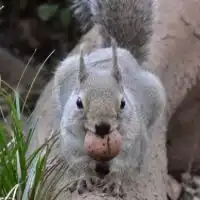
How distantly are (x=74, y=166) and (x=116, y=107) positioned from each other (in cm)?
32

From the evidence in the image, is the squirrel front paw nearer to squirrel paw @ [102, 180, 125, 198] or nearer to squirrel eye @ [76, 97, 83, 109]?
squirrel paw @ [102, 180, 125, 198]

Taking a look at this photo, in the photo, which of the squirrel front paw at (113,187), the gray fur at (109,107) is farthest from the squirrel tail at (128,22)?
the squirrel front paw at (113,187)

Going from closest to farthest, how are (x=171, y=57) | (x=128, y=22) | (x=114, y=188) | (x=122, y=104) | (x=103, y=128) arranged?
(x=103, y=128) → (x=122, y=104) → (x=114, y=188) → (x=128, y=22) → (x=171, y=57)

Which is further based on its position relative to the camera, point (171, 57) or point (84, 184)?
point (171, 57)

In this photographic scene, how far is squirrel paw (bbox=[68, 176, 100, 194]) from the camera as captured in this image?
1.98 meters

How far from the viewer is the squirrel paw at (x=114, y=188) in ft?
6.44

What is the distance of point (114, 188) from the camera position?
198 centimetres

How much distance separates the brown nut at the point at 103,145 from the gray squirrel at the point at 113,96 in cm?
2

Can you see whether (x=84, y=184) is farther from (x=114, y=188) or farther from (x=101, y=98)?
(x=101, y=98)

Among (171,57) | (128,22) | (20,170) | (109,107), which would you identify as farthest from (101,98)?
(171,57)

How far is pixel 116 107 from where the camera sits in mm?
1822

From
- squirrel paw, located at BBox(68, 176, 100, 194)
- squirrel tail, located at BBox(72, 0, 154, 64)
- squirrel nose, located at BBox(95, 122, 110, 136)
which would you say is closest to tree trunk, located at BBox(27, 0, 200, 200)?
squirrel tail, located at BBox(72, 0, 154, 64)

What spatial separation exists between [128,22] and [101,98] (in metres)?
0.72

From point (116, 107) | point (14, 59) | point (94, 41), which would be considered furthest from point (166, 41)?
point (14, 59)
